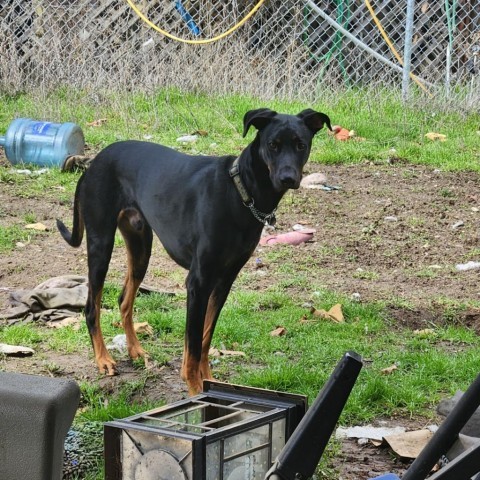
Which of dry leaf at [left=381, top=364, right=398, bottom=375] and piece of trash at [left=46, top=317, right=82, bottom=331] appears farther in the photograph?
piece of trash at [left=46, top=317, right=82, bottom=331]

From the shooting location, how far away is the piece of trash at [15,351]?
524 centimetres

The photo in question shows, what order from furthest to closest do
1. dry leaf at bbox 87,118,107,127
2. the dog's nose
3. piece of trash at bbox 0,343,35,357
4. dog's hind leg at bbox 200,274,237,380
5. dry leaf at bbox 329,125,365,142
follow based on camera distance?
dry leaf at bbox 87,118,107,127 → dry leaf at bbox 329,125,365,142 → piece of trash at bbox 0,343,35,357 → dog's hind leg at bbox 200,274,237,380 → the dog's nose

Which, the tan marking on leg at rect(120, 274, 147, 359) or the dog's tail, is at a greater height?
the dog's tail

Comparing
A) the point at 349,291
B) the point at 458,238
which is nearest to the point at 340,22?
the point at 458,238

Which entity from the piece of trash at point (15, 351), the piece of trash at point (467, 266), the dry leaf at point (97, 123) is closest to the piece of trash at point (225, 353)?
the piece of trash at point (15, 351)

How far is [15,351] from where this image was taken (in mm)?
5250

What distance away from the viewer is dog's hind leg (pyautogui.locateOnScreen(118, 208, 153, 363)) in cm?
536

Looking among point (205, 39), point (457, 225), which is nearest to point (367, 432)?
point (457, 225)

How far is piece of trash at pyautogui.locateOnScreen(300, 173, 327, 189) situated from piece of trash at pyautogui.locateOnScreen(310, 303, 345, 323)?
9.03ft

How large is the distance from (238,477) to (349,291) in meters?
3.39

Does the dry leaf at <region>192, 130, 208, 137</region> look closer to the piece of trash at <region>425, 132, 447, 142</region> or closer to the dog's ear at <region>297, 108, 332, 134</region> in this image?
the piece of trash at <region>425, 132, 447, 142</region>

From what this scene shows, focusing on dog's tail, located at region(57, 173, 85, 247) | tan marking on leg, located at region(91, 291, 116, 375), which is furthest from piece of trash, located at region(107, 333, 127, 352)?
dog's tail, located at region(57, 173, 85, 247)

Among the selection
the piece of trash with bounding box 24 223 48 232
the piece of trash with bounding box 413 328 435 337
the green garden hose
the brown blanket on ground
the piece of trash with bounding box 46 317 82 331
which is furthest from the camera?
the green garden hose

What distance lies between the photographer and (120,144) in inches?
211
